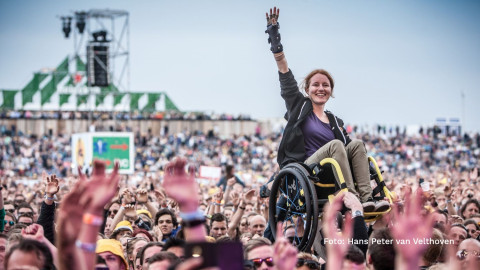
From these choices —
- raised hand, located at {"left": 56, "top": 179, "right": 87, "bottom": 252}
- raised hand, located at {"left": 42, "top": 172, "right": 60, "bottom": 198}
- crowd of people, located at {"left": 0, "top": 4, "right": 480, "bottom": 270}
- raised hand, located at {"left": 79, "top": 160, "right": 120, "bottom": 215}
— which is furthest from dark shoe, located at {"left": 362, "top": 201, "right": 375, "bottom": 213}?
raised hand, located at {"left": 56, "top": 179, "right": 87, "bottom": 252}

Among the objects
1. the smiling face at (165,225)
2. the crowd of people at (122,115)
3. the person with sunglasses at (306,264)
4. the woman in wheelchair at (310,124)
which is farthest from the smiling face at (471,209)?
the crowd of people at (122,115)

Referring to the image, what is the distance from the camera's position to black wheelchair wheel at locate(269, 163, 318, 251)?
6191 mm

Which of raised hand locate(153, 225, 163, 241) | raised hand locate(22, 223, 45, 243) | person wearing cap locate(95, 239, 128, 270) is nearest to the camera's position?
raised hand locate(22, 223, 45, 243)

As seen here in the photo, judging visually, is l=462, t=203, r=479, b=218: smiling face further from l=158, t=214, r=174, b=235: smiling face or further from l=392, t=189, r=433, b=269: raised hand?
l=392, t=189, r=433, b=269: raised hand

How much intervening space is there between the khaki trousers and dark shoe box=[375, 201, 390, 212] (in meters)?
0.10

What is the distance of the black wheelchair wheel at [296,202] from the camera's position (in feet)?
20.3

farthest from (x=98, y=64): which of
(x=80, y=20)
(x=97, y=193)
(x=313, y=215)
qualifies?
(x=97, y=193)

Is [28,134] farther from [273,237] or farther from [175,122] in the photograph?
[273,237]

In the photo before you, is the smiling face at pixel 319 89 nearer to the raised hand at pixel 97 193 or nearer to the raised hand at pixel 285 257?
the raised hand at pixel 285 257

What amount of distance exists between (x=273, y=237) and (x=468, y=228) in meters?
3.08

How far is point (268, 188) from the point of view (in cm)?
720

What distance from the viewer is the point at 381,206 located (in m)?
6.55

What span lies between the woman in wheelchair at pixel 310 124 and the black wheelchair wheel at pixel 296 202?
0.23 metres

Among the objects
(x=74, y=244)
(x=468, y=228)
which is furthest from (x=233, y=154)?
(x=74, y=244)
